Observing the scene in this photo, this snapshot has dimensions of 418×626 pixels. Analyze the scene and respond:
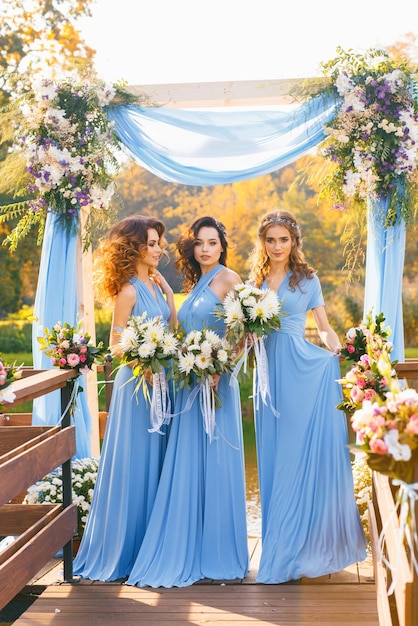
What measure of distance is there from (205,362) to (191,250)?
70 cm

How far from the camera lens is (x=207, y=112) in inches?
217

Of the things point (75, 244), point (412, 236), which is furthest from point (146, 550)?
point (412, 236)

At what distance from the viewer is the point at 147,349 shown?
4109mm

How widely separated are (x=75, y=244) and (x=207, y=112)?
3.89ft

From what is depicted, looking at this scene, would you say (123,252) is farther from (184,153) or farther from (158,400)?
(184,153)

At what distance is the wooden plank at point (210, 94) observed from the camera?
539 centimetres

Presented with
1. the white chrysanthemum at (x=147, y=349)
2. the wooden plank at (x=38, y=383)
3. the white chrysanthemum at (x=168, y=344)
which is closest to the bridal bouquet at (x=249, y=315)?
the white chrysanthemum at (x=168, y=344)

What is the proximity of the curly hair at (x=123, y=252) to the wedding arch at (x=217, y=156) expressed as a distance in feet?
2.62

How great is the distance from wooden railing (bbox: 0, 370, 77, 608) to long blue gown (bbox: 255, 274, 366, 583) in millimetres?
982

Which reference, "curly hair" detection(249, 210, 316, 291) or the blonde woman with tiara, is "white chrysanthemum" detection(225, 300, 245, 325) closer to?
A: the blonde woman with tiara

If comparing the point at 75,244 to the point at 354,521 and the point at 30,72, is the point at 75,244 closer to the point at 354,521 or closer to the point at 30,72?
the point at 30,72

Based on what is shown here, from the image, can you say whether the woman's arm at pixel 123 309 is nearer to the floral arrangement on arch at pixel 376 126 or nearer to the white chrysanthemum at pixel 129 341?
the white chrysanthemum at pixel 129 341

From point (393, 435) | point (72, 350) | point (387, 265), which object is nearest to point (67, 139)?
point (72, 350)

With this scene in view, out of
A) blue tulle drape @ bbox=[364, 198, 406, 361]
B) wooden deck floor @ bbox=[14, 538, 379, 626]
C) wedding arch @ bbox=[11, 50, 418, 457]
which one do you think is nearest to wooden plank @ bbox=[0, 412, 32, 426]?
wedding arch @ bbox=[11, 50, 418, 457]
